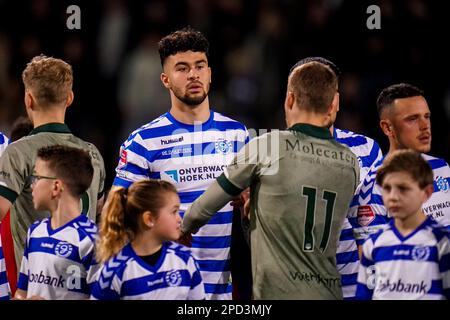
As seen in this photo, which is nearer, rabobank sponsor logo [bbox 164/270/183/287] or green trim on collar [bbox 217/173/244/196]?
rabobank sponsor logo [bbox 164/270/183/287]

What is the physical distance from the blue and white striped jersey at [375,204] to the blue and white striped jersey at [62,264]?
161cm

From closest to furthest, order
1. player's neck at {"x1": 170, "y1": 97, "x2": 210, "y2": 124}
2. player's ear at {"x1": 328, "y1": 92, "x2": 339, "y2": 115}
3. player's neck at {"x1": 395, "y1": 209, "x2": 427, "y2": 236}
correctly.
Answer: player's neck at {"x1": 395, "y1": 209, "x2": 427, "y2": 236} < player's ear at {"x1": 328, "y1": 92, "x2": 339, "y2": 115} < player's neck at {"x1": 170, "y1": 97, "x2": 210, "y2": 124}

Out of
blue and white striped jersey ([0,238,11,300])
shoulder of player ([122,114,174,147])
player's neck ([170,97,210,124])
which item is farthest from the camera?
player's neck ([170,97,210,124])

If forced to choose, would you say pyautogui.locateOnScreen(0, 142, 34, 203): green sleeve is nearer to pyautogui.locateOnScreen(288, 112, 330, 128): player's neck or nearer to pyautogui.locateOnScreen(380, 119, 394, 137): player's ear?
pyautogui.locateOnScreen(288, 112, 330, 128): player's neck

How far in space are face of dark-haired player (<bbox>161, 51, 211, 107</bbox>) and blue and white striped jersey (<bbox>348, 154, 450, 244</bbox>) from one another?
3.53 ft

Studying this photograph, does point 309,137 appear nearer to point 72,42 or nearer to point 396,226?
point 396,226

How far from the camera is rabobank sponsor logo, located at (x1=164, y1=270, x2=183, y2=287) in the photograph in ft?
14.6

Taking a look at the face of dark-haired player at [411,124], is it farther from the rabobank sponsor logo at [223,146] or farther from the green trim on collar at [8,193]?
the green trim on collar at [8,193]

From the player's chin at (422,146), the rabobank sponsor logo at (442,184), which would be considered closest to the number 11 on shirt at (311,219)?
the player's chin at (422,146)

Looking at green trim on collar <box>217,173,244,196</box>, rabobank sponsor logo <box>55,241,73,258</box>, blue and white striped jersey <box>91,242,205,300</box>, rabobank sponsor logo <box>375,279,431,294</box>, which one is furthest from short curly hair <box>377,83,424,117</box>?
rabobank sponsor logo <box>55,241,73,258</box>

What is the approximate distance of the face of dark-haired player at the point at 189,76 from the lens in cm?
552

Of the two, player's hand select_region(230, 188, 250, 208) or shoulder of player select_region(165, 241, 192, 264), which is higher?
player's hand select_region(230, 188, 250, 208)

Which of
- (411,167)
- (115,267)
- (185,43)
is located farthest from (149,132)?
(411,167)

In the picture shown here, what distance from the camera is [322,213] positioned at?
180 inches
